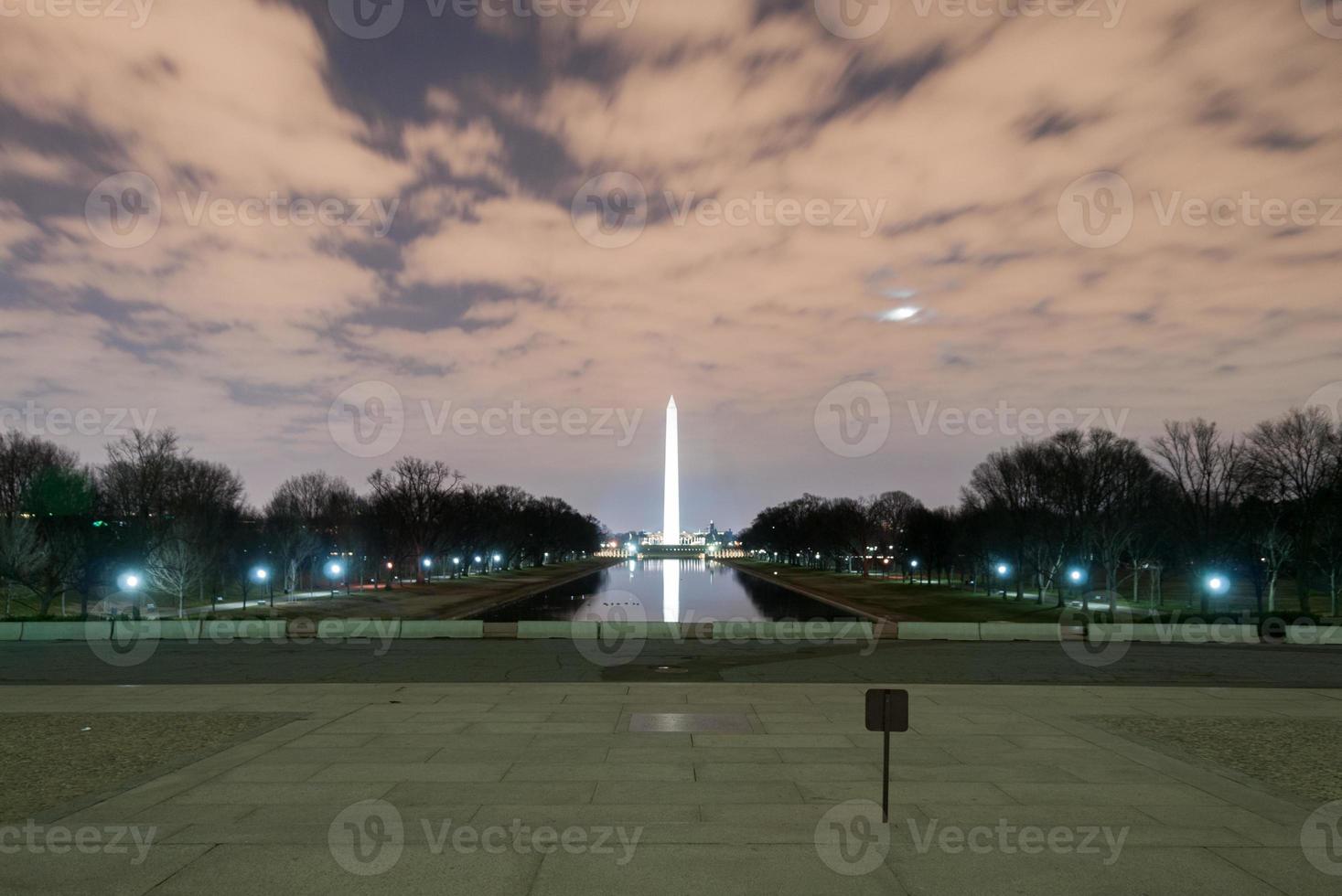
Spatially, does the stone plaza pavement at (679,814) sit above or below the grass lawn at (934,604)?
above

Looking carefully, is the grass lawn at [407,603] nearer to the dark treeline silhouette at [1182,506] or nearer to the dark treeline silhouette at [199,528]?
the dark treeline silhouette at [199,528]

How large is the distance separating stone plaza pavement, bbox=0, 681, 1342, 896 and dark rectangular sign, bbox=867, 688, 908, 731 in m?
1.28

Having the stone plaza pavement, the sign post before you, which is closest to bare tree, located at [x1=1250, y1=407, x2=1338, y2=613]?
the stone plaza pavement

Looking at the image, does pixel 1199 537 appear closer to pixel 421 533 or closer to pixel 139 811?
pixel 139 811

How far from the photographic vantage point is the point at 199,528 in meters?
54.2

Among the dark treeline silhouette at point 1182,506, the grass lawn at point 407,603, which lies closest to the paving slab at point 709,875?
the grass lawn at point 407,603

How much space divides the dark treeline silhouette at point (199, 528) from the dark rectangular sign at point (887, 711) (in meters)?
48.1

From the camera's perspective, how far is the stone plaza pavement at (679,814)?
8383 millimetres

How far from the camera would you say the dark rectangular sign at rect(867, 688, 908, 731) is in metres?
9.66

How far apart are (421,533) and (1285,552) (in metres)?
76.9

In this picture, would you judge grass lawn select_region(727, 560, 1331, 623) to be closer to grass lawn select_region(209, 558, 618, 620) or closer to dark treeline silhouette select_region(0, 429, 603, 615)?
grass lawn select_region(209, 558, 618, 620)

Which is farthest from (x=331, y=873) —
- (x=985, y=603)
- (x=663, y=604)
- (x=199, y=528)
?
(x=985, y=603)

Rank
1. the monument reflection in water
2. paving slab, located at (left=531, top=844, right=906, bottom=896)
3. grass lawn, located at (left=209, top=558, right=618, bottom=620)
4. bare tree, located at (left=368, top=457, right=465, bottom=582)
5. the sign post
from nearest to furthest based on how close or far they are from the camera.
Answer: paving slab, located at (left=531, top=844, right=906, bottom=896)
the sign post
grass lawn, located at (left=209, top=558, right=618, bottom=620)
the monument reflection in water
bare tree, located at (left=368, top=457, right=465, bottom=582)

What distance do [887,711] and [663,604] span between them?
214ft
